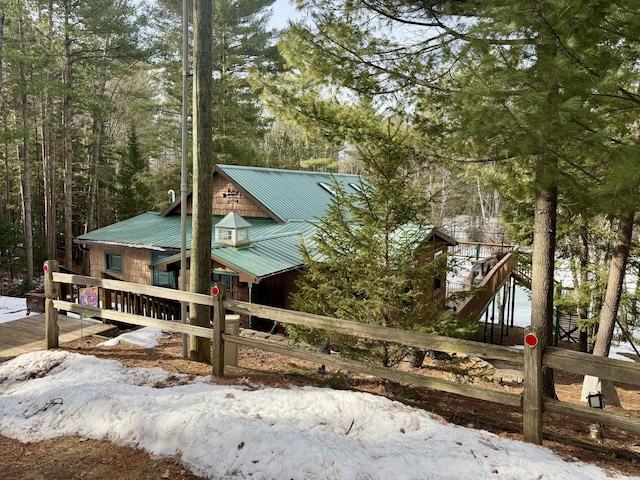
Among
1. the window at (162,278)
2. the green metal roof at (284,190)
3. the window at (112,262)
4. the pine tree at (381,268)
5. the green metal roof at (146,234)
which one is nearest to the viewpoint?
the pine tree at (381,268)

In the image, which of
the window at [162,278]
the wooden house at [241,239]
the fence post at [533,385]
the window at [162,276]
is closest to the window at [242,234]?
the wooden house at [241,239]

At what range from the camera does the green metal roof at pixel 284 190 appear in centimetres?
1692

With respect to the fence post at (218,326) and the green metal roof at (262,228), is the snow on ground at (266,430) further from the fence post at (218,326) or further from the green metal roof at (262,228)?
the green metal roof at (262,228)

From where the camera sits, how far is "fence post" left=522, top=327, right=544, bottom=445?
3.68 m

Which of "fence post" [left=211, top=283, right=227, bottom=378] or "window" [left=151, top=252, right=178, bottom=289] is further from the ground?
"fence post" [left=211, top=283, right=227, bottom=378]

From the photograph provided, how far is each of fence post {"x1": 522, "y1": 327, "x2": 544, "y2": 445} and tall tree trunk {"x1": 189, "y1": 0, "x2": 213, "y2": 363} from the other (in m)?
4.00

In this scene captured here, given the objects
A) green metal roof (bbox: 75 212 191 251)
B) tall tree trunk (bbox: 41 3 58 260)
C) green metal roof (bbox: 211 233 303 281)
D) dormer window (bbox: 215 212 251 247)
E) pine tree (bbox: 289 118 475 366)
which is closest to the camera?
pine tree (bbox: 289 118 475 366)

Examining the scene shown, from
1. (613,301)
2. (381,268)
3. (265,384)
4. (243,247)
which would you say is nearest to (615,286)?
(613,301)

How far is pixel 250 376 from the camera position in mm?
Answer: 5523

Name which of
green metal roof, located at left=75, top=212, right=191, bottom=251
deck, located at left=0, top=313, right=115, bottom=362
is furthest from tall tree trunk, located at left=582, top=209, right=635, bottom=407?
green metal roof, located at left=75, top=212, right=191, bottom=251

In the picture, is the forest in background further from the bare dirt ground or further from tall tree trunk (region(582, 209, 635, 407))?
the bare dirt ground

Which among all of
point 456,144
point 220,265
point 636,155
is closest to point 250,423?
point 636,155

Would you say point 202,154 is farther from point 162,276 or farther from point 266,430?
point 162,276

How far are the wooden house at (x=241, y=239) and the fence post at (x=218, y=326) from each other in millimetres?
6262
